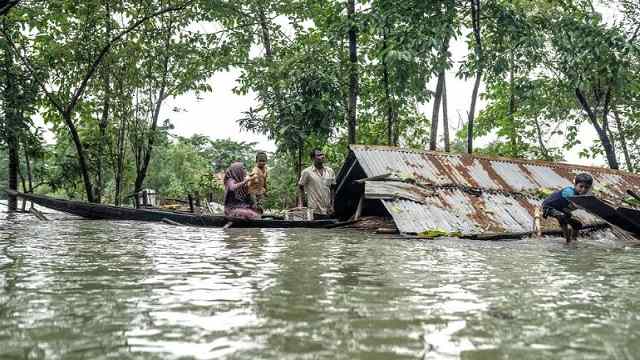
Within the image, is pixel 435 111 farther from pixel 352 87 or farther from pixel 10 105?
pixel 10 105

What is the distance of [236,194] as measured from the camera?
34.9ft

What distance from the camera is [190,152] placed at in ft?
179

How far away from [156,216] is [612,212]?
8.33 m

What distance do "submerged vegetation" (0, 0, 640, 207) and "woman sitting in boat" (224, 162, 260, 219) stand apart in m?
3.30

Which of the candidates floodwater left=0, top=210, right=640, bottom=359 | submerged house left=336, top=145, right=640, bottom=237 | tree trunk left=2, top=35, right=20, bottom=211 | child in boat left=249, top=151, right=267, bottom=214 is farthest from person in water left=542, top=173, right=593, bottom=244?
tree trunk left=2, top=35, right=20, bottom=211

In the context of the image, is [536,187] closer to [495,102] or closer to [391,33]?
[391,33]

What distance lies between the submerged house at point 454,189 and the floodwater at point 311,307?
3.75 meters

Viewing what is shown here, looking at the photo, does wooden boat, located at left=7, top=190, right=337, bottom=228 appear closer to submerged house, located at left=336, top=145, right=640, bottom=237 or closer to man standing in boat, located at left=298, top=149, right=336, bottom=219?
man standing in boat, located at left=298, top=149, right=336, bottom=219

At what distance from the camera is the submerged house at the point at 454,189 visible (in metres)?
8.99

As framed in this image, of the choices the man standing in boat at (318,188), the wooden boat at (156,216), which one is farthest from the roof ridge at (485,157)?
the wooden boat at (156,216)

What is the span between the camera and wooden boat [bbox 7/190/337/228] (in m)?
10.1

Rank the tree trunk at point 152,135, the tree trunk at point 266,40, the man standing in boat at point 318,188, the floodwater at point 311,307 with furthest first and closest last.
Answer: the tree trunk at point 152,135, the tree trunk at point 266,40, the man standing in boat at point 318,188, the floodwater at point 311,307

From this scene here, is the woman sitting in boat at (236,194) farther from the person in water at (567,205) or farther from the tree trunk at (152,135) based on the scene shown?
the tree trunk at (152,135)

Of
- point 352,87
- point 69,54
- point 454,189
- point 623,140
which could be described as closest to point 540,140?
point 623,140
